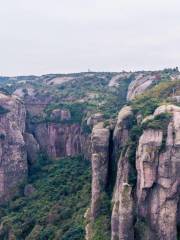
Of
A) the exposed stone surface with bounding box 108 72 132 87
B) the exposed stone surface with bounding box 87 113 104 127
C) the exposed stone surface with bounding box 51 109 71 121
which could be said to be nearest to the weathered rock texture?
the exposed stone surface with bounding box 87 113 104 127

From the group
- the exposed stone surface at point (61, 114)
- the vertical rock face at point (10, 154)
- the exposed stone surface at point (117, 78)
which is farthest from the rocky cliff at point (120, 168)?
the exposed stone surface at point (117, 78)

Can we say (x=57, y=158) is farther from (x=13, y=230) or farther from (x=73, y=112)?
(x=13, y=230)

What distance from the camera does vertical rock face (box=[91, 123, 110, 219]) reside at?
1705 inches

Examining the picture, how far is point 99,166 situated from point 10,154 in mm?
16591

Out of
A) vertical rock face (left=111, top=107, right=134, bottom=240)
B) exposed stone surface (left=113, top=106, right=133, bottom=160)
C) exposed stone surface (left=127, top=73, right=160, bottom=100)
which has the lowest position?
vertical rock face (left=111, top=107, right=134, bottom=240)

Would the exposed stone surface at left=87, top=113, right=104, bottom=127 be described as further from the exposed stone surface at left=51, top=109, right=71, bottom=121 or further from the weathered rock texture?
the weathered rock texture

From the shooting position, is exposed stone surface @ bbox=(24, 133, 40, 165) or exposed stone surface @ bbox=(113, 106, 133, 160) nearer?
exposed stone surface @ bbox=(113, 106, 133, 160)

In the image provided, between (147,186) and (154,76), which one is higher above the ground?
(154,76)

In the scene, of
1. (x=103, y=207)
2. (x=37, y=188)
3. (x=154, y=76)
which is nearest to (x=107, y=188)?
(x=103, y=207)

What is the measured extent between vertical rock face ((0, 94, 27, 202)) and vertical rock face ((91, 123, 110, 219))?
1572 cm

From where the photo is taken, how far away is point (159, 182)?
38.9 metres

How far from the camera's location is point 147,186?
129 ft

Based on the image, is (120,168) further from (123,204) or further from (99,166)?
(123,204)

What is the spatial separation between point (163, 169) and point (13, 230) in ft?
56.9
